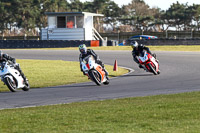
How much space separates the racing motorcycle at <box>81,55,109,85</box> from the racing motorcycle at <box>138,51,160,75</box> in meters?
3.64

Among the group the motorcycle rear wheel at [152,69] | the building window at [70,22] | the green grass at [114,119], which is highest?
the building window at [70,22]

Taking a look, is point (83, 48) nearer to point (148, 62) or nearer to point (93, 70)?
point (93, 70)

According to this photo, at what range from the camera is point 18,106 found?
11023mm

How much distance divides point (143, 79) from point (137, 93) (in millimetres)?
4264

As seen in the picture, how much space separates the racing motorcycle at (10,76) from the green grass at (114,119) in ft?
11.5

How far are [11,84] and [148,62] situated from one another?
21.8 ft

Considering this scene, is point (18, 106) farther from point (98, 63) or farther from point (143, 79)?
point (143, 79)

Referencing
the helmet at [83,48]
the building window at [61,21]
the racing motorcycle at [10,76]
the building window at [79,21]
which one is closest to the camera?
the racing motorcycle at [10,76]

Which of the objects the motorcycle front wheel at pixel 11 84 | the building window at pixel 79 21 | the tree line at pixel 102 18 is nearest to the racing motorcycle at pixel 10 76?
the motorcycle front wheel at pixel 11 84

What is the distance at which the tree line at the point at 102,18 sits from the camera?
275 ft

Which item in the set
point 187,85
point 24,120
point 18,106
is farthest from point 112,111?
point 187,85

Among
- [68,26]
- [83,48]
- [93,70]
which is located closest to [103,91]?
[93,70]

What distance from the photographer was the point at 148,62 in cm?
1852

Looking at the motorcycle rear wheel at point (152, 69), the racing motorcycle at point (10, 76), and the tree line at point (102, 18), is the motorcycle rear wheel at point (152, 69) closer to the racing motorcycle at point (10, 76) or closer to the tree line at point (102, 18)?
the racing motorcycle at point (10, 76)
